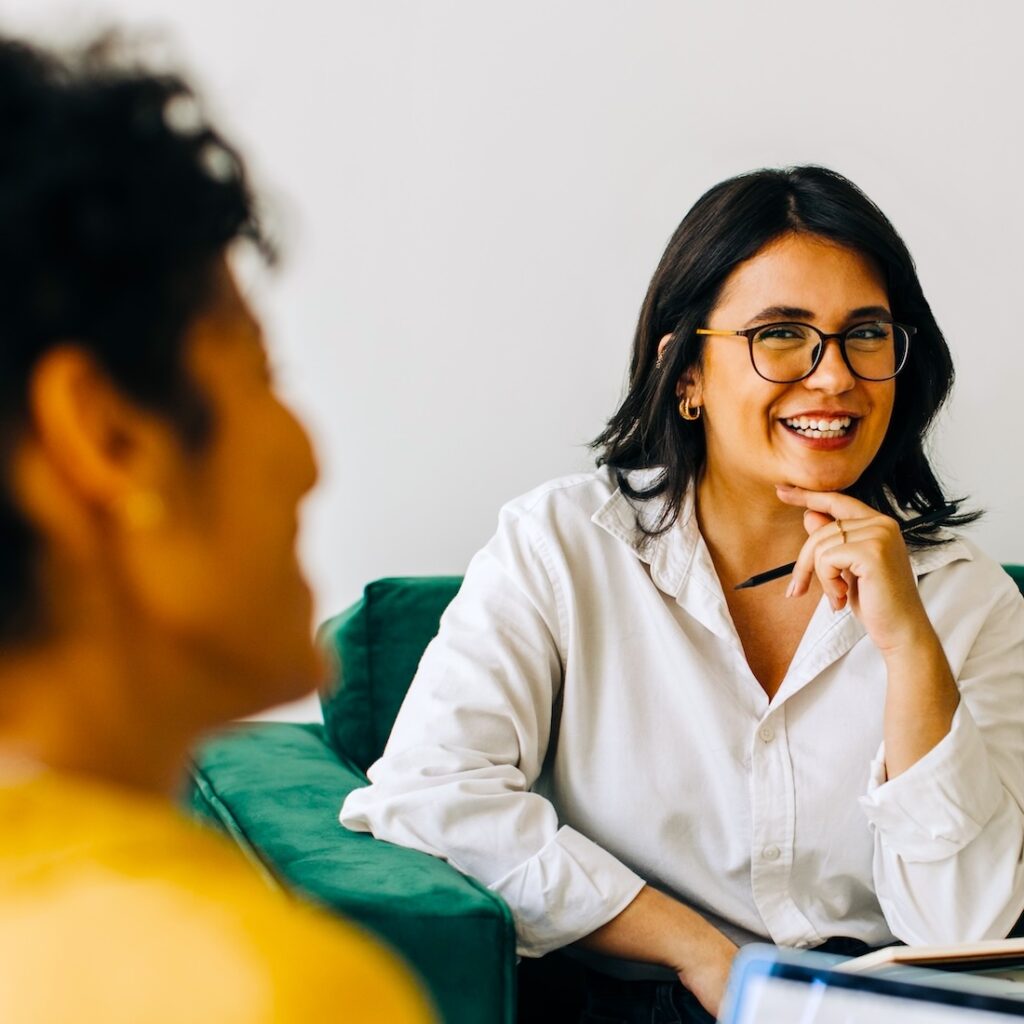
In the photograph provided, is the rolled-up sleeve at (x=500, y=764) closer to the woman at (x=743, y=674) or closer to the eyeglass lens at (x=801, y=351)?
the woman at (x=743, y=674)

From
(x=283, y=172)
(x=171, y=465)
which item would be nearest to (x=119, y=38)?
(x=171, y=465)

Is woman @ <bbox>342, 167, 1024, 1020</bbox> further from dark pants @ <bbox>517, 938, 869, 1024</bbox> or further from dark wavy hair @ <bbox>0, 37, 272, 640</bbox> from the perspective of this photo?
dark wavy hair @ <bbox>0, 37, 272, 640</bbox>

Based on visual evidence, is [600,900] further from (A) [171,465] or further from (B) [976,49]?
(B) [976,49]

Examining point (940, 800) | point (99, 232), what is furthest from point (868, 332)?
point (99, 232)

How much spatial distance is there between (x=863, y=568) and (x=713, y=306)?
37 cm

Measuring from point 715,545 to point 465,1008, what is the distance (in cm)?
69

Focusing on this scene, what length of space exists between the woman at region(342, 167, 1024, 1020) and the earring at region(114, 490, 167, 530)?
3.21ft

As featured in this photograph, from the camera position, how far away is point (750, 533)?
1.69 m

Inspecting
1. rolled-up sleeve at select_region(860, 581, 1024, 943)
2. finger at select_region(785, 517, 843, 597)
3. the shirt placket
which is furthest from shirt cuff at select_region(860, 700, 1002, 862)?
finger at select_region(785, 517, 843, 597)

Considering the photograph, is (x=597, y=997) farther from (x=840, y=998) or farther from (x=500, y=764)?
(x=840, y=998)

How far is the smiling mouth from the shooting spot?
1.58 m

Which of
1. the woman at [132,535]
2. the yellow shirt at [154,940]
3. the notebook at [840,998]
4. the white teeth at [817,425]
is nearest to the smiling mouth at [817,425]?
the white teeth at [817,425]

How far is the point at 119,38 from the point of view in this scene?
0.55 metres

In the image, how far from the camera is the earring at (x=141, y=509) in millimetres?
483
